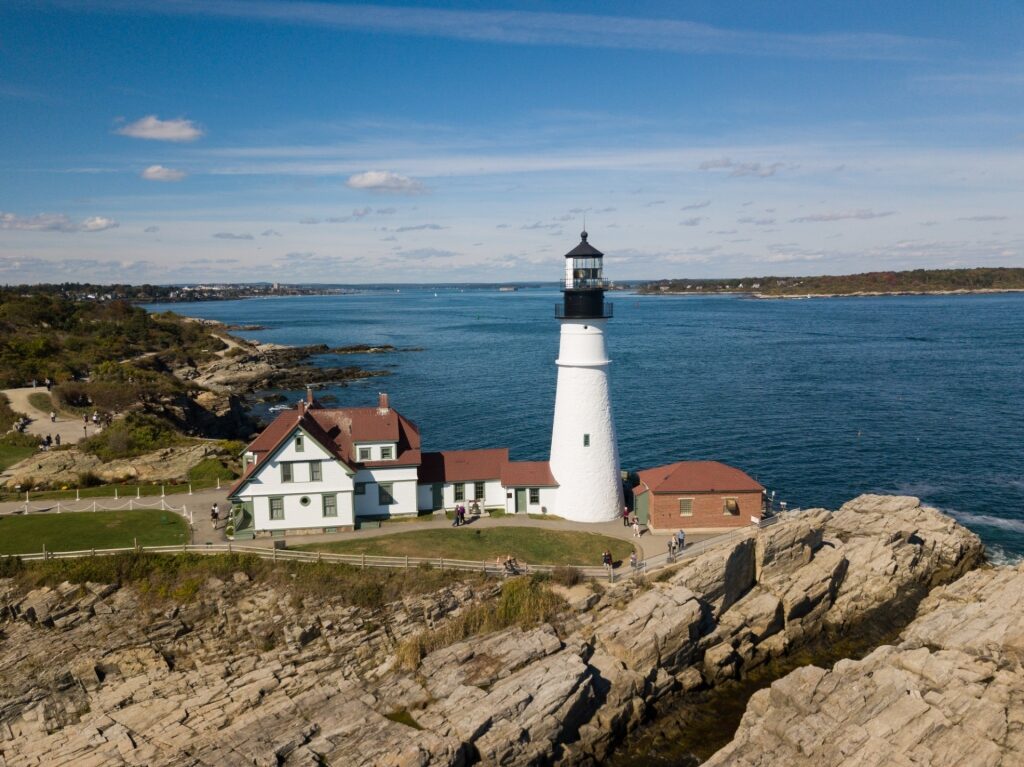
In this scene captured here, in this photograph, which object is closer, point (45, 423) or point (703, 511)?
point (703, 511)

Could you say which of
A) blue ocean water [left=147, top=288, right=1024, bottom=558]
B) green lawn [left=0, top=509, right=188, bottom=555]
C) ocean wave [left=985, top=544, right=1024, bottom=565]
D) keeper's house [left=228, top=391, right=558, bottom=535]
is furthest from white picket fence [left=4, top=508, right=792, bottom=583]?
blue ocean water [left=147, top=288, right=1024, bottom=558]

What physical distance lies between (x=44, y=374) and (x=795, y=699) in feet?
208

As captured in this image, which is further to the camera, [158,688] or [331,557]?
[331,557]

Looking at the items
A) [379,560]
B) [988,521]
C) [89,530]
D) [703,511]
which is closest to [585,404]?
[703,511]

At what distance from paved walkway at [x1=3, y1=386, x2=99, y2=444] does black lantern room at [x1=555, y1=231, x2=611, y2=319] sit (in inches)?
1242

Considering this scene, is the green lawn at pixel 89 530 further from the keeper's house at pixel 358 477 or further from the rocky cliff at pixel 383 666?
the keeper's house at pixel 358 477

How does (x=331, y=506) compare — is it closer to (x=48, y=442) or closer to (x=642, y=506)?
(x=642, y=506)

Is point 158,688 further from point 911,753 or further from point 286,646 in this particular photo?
point 911,753

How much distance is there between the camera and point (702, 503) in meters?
29.7

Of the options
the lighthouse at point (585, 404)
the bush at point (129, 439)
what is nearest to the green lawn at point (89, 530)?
the bush at point (129, 439)

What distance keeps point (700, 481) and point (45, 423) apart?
42.1 m

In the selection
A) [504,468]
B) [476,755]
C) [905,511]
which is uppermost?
[504,468]

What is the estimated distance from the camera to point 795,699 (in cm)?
2023

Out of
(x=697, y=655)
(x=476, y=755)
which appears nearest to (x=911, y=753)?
(x=697, y=655)
